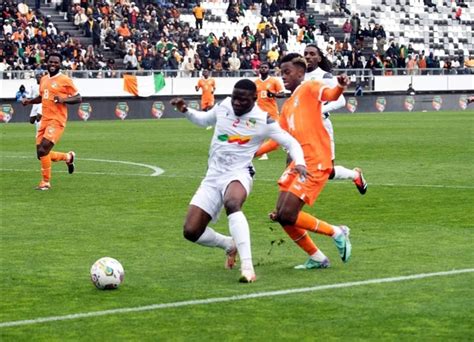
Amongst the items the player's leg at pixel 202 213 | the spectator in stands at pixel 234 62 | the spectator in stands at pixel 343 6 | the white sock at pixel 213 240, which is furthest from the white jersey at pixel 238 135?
the spectator in stands at pixel 343 6

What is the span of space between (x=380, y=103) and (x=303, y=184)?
153ft

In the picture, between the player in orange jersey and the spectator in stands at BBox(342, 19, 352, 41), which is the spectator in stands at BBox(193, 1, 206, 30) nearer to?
the spectator in stands at BBox(342, 19, 352, 41)

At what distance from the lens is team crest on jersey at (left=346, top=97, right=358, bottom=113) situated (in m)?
56.4

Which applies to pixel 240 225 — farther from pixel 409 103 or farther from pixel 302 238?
pixel 409 103

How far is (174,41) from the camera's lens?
55.6 metres

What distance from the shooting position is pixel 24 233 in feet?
48.2

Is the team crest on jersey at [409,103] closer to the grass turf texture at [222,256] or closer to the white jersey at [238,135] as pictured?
the grass turf texture at [222,256]

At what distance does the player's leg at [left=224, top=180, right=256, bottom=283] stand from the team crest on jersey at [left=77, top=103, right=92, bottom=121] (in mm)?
37651

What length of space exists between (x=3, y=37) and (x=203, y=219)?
127 ft

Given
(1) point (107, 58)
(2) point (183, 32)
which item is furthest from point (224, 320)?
(2) point (183, 32)

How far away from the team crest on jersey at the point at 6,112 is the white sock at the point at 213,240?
35.4m

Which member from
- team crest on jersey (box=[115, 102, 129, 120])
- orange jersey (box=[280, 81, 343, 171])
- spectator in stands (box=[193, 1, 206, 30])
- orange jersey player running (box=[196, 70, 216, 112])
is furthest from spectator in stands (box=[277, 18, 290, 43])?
orange jersey (box=[280, 81, 343, 171])

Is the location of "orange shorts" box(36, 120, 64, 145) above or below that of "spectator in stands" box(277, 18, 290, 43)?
above

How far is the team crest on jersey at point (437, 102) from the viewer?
59906 millimetres
